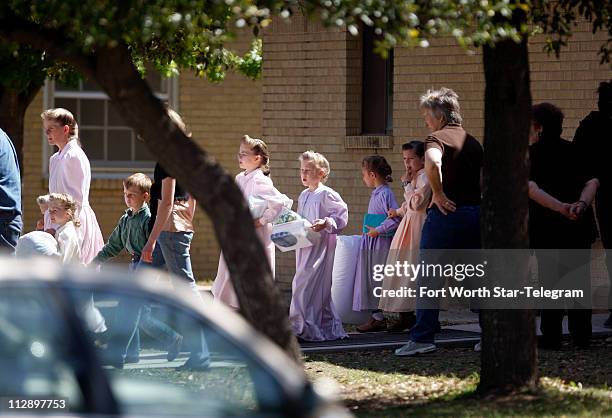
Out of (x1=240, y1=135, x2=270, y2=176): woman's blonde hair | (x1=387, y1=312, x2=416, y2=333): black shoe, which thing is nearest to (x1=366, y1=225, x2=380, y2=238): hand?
(x1=387, y1=312, x2=416, y2=333): black shoe

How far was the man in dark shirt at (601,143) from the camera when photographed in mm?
10586

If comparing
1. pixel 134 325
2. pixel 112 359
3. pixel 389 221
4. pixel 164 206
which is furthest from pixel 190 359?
pixel 389 221

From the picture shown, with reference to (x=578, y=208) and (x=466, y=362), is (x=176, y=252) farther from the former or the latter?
(x=578, y=208)

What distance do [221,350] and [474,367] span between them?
5.17m

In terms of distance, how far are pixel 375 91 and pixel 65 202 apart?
6267 millimetres

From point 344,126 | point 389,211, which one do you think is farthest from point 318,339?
point 344,126

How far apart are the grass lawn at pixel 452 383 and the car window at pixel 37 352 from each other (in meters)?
3.58

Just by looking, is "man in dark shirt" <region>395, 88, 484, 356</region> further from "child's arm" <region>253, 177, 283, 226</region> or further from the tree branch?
the tree branch

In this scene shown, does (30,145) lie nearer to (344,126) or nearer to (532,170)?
(344,126)

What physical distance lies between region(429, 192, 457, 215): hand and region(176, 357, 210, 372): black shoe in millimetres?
3670

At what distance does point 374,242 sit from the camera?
11906 mm

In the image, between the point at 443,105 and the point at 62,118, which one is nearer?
the point at 443,105

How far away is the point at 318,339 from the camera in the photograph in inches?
444

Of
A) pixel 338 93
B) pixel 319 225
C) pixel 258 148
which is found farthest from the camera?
pixel 338 93
